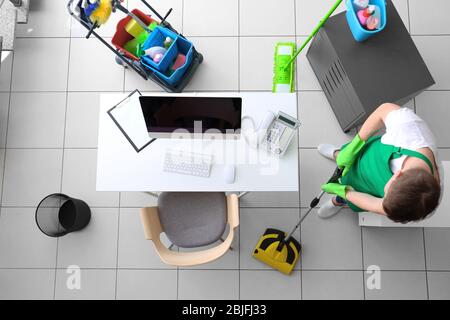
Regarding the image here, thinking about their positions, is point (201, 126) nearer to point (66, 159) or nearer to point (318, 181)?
point (318, 181)

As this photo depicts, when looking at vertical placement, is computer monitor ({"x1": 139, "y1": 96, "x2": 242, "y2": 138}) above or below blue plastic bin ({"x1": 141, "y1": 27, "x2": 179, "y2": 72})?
below

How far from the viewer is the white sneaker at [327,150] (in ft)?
8.03

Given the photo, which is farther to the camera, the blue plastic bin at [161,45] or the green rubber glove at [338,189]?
the blue plastic bin at [161,45]

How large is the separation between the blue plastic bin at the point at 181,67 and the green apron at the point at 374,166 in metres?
1.35

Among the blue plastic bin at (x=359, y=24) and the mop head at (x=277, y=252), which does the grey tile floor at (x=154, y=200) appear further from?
the blue plastic bin at (x=359, y=24)

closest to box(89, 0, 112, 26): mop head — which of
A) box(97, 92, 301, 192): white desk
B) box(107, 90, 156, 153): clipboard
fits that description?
box(107, 90, 156, 153): clipboard

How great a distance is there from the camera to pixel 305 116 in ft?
8.57

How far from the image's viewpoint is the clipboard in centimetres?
201

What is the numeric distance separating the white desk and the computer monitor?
15cm

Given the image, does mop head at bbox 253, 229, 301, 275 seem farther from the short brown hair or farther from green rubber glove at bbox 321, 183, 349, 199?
the short brown hair

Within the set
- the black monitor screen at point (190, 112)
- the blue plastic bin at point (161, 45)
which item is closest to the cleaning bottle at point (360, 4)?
the black monitor screen at point (190, 112)

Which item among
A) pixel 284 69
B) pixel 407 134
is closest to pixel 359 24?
pixel 284 69

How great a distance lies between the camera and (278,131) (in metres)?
1.97

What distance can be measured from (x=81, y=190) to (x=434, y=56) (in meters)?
2.97
